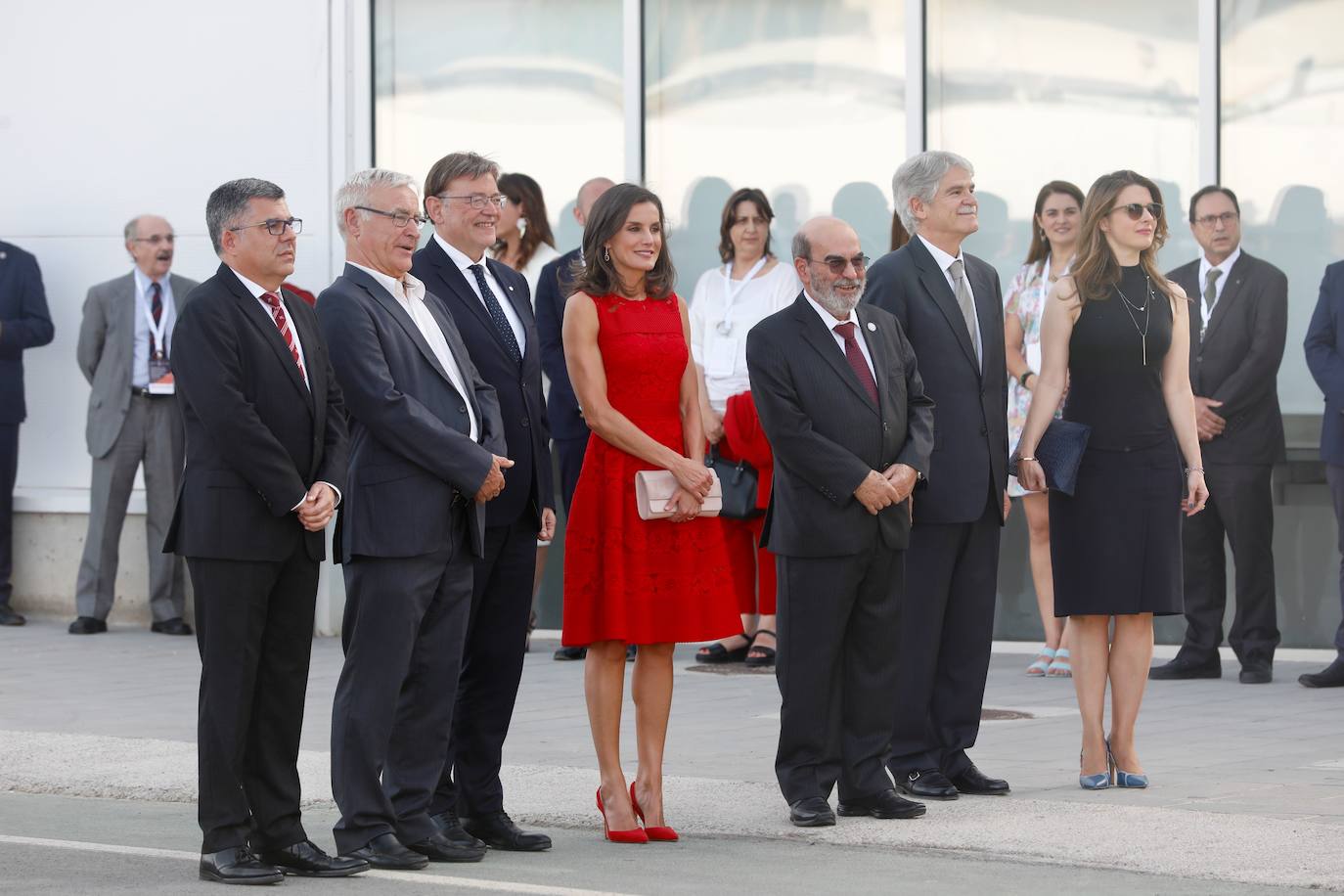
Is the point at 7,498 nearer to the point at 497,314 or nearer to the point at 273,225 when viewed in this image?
the point at 497,314

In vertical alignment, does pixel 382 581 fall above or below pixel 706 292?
below

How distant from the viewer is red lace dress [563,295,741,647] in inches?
276

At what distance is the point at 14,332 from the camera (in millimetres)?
13406

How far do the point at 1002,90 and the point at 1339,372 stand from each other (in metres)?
2.71

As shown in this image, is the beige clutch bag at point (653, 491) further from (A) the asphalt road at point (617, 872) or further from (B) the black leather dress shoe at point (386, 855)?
(B) the black leather dress shoe at point (386, 855)

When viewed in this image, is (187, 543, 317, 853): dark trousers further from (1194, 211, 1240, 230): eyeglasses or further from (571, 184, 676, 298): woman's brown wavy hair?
(1194, 211, 1240, 230): eyeglasses

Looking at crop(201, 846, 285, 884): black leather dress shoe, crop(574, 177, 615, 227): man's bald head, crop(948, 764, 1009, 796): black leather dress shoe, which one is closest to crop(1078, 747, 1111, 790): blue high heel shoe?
crop(948, 764, 1009, 796): black leather dress shoe

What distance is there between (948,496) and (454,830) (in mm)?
2030

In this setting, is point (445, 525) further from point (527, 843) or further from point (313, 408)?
point (527, 843)

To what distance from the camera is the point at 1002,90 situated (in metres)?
12.5

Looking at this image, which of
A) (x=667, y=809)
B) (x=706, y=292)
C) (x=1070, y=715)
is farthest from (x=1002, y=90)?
(x=667, y=809)

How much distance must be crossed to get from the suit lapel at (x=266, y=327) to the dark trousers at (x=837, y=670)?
1.79 m

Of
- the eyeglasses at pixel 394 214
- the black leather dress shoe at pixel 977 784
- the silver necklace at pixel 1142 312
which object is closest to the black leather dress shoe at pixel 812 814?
the black leather dress shoe at pixel 977 784

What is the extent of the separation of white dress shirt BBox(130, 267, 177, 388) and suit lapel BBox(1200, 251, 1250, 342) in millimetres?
5790
